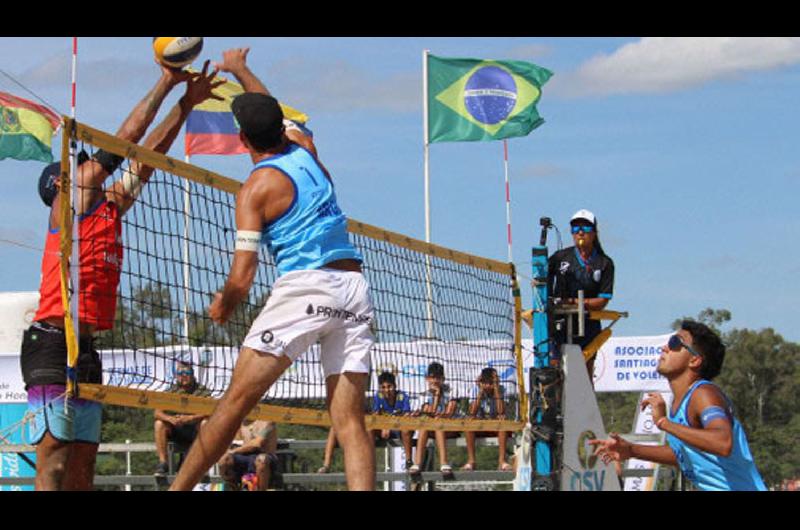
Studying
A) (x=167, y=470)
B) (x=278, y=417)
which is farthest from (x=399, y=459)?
(x=278, y=417)

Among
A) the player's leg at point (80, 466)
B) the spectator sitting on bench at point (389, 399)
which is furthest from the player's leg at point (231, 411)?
the spectator sitting on bench at point (389, 399)

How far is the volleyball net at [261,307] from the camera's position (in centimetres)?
757

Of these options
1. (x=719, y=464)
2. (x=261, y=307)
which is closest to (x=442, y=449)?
(x=261, y=307)

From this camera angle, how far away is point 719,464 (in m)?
6.82

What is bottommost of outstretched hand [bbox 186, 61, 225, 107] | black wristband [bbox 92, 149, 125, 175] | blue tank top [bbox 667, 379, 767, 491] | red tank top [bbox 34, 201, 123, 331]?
blue tank top [bbox 667, 379, 767, 491]

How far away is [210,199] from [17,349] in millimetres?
12518

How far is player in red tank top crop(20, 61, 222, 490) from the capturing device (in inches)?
278

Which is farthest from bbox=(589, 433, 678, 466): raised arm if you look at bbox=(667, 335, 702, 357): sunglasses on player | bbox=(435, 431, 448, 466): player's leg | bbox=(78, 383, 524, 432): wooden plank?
bbox=(435, 431, 448, 466): player's leg

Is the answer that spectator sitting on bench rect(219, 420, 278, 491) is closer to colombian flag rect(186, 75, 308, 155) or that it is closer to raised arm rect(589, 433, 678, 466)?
raised arm rect(589, 433, 678, 466)

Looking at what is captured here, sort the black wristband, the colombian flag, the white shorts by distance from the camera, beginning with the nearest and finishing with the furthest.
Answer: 1. the white shorts
2. the black wristband
3. the colombian flag

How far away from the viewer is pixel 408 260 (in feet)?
34.6

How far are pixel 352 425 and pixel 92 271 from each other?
5.75 feet

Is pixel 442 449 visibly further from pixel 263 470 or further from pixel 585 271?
pixel 585 271

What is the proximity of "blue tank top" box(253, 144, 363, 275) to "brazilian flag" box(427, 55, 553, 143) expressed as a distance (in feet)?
55.4
